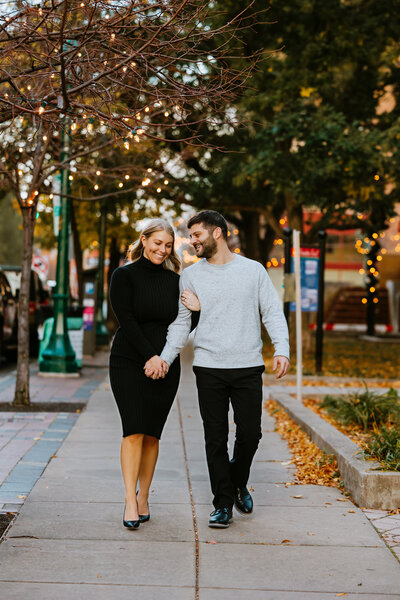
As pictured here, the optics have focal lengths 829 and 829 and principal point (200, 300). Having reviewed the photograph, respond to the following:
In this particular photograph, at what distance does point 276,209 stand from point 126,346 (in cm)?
2200

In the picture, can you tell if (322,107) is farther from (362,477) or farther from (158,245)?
(158,245)

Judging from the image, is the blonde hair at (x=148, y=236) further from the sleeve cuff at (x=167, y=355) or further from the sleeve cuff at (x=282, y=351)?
the sleeve cuff at (x=282, y=351)

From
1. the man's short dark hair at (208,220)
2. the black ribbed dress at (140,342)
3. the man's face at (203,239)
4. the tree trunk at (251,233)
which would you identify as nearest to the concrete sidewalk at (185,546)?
the black ribbed dress at (140,342)

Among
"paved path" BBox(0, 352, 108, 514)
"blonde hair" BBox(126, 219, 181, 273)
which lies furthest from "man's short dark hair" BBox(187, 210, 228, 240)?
"paved path" BBox(0, 352, 108, 514)

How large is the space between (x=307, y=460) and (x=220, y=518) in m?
2.16

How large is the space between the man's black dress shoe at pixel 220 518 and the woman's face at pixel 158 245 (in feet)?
5.08

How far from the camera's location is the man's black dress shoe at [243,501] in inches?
208

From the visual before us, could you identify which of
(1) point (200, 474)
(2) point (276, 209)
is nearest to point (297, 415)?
(1) point (200, 474)

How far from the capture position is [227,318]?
199 inches

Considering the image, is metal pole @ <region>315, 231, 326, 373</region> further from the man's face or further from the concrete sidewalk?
the man's face

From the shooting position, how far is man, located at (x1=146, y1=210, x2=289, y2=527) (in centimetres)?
504

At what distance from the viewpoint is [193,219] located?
16.7 ft

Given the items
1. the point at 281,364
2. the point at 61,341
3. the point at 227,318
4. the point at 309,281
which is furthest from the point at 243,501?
the point at 61,341

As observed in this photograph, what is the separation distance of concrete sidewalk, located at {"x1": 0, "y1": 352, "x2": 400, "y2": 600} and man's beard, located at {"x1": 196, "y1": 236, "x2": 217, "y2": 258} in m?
1.66
